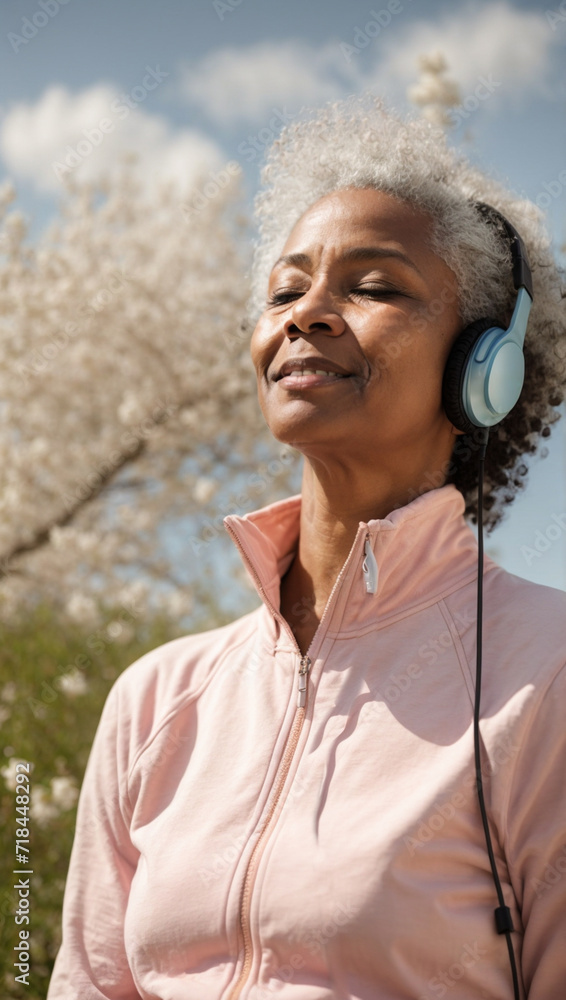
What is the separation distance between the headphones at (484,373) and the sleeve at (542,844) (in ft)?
1.97

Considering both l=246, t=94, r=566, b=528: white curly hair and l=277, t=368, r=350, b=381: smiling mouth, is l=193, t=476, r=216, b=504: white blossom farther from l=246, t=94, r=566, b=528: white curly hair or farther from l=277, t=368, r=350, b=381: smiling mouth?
l=277, t=368, r=350, b=381: smiling mouth

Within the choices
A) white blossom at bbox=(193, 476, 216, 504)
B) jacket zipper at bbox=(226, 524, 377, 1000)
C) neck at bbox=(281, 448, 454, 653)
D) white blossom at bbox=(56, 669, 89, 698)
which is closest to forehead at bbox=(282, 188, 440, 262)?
neck at bbox=(281, 448, 454, 653)

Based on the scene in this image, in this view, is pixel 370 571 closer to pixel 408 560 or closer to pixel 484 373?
pixel 408 560

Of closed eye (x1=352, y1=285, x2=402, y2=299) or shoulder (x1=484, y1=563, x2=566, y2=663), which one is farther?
closed eye (x1=352, y1=285, x2=402, y2=299)

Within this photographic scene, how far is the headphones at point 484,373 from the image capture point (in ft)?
5.80

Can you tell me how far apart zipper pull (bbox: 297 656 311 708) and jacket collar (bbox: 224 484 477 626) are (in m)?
0.11

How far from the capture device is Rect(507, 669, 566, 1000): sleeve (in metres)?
1.40

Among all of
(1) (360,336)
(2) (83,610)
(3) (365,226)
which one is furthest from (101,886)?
(2) (83,610)

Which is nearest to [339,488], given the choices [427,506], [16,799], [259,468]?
[427,506]

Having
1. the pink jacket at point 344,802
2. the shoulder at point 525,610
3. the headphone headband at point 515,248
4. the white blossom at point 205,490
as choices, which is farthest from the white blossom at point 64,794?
the headphone headband at point 515,248

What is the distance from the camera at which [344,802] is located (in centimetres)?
154

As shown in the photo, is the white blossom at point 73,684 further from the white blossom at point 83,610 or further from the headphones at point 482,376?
the headphones at point 482,376

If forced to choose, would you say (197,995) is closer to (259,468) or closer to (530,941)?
(530,941)

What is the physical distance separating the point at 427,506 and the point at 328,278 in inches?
20.9
